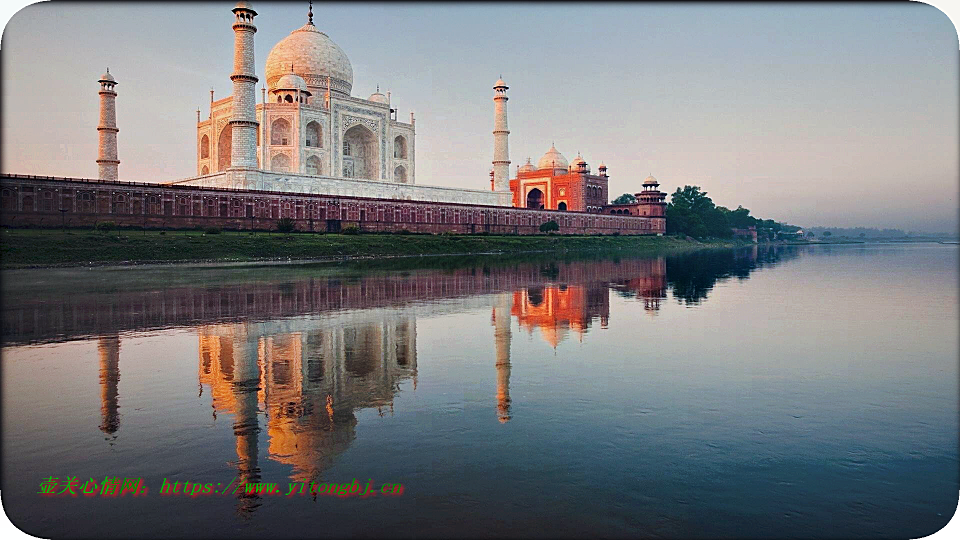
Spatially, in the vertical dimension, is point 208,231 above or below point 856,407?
above

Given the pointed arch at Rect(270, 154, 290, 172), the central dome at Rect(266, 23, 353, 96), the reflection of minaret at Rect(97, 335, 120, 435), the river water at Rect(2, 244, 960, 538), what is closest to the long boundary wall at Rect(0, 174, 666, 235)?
the pointed arch at Rect(270, 154, 290, 172)

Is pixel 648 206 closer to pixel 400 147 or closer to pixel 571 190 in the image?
pixel 571 190

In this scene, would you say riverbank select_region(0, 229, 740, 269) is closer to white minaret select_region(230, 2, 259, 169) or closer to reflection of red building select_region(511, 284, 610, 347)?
white minaret select_region(230, 2, 259, 169)

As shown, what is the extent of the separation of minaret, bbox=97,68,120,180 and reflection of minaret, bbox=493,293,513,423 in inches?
1395

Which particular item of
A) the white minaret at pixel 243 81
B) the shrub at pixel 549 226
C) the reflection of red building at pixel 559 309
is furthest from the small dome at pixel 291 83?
the reflection of red building at pixel 559 309

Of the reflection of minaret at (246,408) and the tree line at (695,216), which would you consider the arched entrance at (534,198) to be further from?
the reflection of minaret at (246,408)

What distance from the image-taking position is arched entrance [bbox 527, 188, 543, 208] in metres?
73.8

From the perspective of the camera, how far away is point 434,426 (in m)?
5.61

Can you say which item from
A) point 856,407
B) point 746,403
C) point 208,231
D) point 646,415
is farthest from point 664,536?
point 208,231

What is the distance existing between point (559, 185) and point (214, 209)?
142 ft

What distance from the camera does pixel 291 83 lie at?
46.0m

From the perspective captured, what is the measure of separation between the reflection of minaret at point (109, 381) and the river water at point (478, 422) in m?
0.04

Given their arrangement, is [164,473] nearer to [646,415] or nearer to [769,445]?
[646,415]

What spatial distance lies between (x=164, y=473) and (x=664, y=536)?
11.8ft
